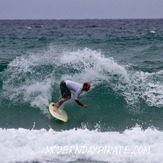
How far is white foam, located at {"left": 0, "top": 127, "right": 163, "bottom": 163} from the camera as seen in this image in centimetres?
533

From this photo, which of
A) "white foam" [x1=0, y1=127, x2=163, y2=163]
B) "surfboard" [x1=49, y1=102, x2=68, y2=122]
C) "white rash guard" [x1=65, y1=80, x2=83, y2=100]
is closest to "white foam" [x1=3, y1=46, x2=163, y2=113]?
"surfboard" [x1=49, y1=102, x2=68, y2=122]

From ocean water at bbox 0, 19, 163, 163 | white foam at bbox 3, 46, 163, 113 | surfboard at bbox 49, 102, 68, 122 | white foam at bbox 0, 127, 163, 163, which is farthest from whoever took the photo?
white foam at bbox 3, 46, 163, 113

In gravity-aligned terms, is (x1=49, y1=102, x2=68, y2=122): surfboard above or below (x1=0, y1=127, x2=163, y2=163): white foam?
above

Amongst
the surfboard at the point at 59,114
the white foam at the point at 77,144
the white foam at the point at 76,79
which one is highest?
the white foam at the point at 76,79

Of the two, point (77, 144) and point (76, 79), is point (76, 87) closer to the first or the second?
point (77, 144)

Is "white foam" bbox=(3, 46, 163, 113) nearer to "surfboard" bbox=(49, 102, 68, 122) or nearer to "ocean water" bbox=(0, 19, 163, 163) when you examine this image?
"ocean water" bbox=(0, 19, 163, 163)

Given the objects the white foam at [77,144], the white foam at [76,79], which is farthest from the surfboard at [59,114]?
the white foam at [77,144]

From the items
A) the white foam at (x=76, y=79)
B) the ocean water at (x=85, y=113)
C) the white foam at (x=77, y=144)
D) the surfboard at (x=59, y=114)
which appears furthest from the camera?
the white foam at (x=76, y=79)

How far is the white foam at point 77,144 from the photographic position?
533cm

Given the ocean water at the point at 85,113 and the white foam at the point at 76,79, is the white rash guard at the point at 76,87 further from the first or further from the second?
the white foam at the point at 76,79

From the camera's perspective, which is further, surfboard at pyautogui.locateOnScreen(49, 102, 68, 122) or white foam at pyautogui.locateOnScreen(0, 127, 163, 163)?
surfboard at pyautogui.locateOnScreen(49, 102, 68, 122)

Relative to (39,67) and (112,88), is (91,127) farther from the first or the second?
(39,67)

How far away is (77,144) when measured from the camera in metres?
5.82

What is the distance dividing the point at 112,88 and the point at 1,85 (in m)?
4.72
